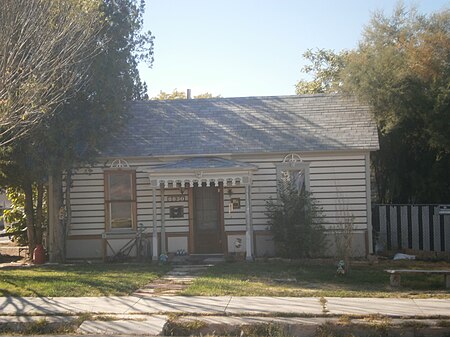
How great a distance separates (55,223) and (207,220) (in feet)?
14.9

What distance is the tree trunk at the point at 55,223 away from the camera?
1820 centimetres

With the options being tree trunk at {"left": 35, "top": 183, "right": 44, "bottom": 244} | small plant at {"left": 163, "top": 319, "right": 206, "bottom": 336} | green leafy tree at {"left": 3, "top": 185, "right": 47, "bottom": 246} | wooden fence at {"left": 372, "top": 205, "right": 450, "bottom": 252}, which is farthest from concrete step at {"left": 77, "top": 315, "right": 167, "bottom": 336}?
green leafy tree at {"left": 3, "top": 185, "right": 47, "bottom": 246}

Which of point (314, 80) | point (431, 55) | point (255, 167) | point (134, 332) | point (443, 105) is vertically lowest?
point (134, 332)

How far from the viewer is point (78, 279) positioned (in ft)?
47.2

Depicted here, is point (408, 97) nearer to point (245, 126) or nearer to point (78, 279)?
point (245, 126)

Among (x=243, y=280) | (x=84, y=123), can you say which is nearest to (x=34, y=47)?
(x=84, y=123)

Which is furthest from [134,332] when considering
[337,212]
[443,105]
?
[443,105]

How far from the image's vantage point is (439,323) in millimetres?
9727

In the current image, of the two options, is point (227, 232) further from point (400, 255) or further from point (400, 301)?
point (400, 301)

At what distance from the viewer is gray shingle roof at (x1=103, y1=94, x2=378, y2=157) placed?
730 inches

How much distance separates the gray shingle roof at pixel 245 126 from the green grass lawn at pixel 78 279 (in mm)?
3770

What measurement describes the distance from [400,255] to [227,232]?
5.16 meters

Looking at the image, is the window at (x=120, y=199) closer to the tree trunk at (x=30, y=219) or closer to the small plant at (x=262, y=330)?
the tree trunk at (x=30, y=219)

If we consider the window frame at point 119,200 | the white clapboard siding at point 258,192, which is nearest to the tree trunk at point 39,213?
the white clapboard siding at point 258,192
